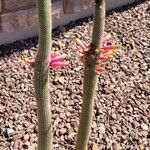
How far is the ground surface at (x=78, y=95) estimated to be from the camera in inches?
86.7

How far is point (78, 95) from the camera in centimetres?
243

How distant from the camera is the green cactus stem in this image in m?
1.34

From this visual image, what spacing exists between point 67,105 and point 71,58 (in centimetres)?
42

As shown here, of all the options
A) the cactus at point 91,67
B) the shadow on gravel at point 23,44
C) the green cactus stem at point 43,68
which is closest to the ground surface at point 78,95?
the shadow on gravel at point 23,44

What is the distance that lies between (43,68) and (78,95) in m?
1.05

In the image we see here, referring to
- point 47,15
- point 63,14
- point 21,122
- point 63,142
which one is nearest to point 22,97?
point 21,122

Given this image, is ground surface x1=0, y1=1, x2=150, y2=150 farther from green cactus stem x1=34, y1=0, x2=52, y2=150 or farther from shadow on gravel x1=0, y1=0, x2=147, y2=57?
green cactus stem x1=34, y1=0, x2=52, y2=150

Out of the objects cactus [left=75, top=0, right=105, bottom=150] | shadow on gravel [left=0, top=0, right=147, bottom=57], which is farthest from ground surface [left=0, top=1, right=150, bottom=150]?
cactus [left=75, top=0, right=105, bottom=150]

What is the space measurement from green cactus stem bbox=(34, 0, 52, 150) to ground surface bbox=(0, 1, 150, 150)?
64cm

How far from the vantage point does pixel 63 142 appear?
2.17 meters

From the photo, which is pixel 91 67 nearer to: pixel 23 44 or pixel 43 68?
pixel 43 68

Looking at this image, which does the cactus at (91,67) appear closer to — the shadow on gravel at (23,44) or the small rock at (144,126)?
the small rock at (144,126)

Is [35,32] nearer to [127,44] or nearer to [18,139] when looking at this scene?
[127,44]

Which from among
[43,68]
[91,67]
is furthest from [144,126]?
[43,68]
